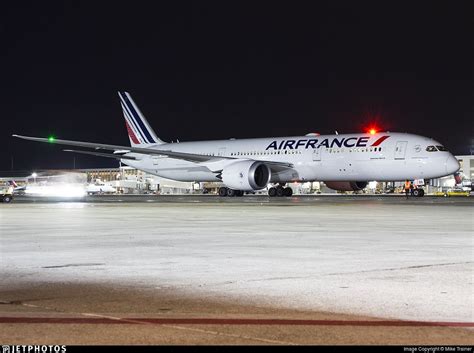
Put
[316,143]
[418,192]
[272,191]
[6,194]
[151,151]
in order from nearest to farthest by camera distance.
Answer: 1. [6,194]
2. [316,143]
3. [151,151]
4. [418,192]
5. [272,191]

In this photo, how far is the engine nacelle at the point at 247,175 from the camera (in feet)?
150

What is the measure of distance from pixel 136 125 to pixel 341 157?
21.9m

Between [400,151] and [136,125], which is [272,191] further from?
[136,125]

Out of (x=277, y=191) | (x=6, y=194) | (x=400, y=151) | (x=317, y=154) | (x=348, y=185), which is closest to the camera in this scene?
(x=400, y=151)

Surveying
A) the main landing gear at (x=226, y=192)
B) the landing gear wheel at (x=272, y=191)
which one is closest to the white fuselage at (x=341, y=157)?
the main landing gear at (x=226, y=192)

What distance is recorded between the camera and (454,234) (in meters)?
17.3

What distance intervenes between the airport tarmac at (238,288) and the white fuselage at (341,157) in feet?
87.2

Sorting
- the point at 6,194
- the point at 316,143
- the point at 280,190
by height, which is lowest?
the point at 6,194

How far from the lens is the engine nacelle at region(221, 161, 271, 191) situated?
4566 centimetres

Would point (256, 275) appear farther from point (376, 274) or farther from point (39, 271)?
point (39, 271)

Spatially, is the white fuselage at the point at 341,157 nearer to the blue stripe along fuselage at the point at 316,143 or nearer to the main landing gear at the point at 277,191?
the blue stripe along fuselage at the point at 316,143

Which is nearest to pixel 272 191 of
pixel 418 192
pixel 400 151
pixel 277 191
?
pixel 277 191

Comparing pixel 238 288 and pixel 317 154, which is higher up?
pixel 317 154

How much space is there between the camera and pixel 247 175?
4553cm
